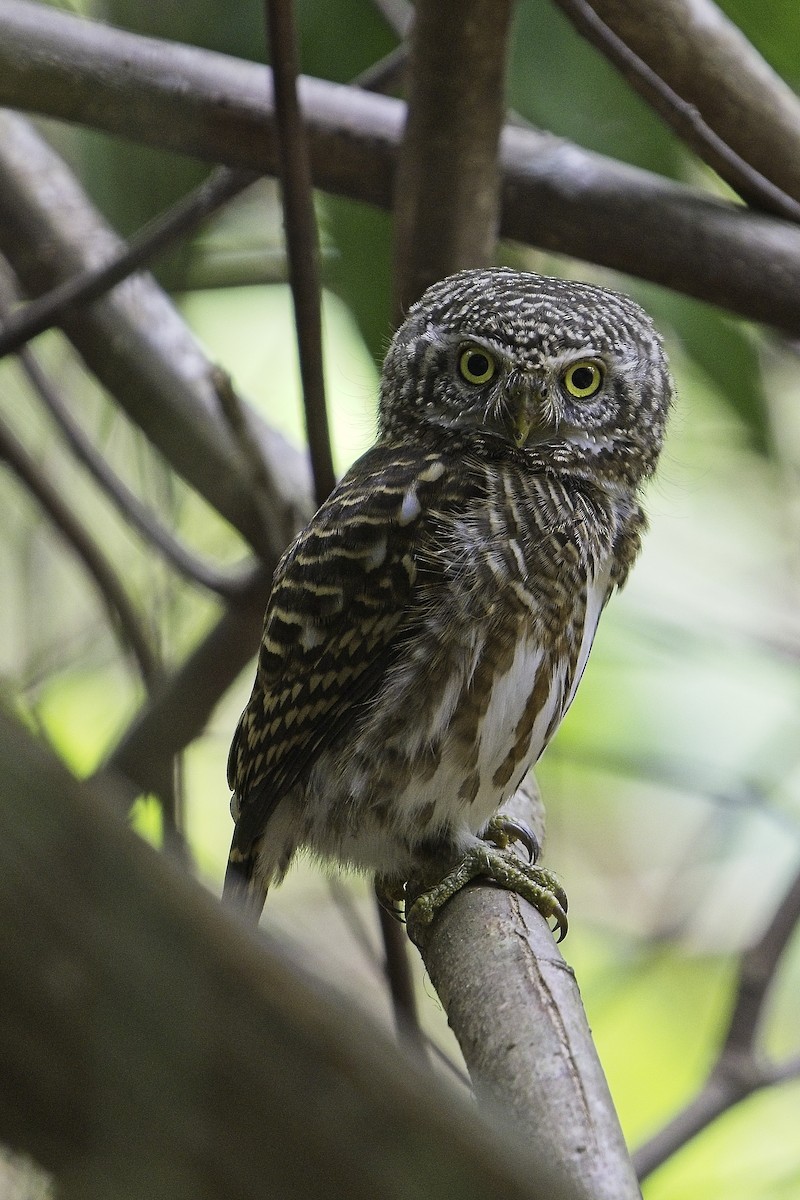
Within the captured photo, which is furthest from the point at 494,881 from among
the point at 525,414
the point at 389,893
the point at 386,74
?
the point at 386,74

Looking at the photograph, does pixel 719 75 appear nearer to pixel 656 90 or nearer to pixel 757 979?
pixel 656 90

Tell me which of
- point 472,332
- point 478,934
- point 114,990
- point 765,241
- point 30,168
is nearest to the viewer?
point 114,990

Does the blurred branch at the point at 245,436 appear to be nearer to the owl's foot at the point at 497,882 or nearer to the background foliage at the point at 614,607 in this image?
the background foliage at the point at 614,607

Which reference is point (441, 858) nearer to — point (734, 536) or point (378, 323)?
point (378, 323)

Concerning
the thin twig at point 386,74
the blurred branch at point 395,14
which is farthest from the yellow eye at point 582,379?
the blurred branch at point 395,14

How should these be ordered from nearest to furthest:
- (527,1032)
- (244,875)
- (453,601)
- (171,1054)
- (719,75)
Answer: (171,1054)
(527,1032)
(453,601)
(244,875)
(719,75)

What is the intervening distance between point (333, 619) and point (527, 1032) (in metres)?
0.94

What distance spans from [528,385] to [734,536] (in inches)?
110

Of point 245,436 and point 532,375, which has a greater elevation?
point 532,375

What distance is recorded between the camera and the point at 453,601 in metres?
2.27

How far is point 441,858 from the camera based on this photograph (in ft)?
8.08

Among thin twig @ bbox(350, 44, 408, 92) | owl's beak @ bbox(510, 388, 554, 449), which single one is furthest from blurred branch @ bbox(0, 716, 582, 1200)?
thin twig @ bbox(350, 44, 408, 92)

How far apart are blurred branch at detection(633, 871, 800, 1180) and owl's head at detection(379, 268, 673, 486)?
1.11 meters

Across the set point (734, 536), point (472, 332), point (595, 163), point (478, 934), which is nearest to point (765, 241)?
point (595, 163)
